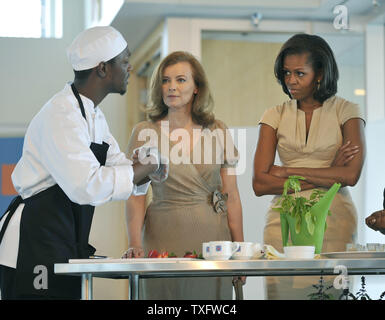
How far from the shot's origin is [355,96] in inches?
189

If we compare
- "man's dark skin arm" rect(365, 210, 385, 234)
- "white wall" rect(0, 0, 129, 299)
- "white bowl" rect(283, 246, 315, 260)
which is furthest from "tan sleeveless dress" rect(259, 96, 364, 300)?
"white wall" rect(0, 0, 129, 299)

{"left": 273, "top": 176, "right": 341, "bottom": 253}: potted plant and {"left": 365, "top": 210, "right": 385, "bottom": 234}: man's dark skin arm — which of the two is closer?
{"left": 273, "top": 176, "right": 341, "bottom": 253}: potted plant

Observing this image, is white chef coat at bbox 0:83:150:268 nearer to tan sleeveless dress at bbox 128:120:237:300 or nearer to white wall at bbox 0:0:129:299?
tan sleeveless dress at bbox 128:120:237:300

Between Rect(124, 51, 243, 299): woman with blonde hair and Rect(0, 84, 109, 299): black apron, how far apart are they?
76cm

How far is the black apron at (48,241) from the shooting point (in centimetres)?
228

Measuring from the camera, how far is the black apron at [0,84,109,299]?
228 cm

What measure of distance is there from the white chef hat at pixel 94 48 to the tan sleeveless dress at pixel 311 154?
37.1 inches

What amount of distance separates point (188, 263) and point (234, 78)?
3.30 metres

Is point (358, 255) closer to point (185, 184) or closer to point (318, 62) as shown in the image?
point (185, 184)

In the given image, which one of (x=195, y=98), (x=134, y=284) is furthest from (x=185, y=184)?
(x=134, y=284)

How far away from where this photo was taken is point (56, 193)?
91.5 inches

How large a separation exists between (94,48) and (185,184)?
839mm
